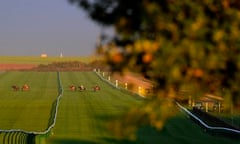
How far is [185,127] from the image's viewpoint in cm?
2786

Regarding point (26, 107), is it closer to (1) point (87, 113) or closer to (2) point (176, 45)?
(1) point (87, 113)

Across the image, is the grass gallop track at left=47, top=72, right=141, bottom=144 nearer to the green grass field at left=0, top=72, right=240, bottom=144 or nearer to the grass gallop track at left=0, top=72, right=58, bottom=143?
the green grass field at left=0, top=72, right=240, bottom=144

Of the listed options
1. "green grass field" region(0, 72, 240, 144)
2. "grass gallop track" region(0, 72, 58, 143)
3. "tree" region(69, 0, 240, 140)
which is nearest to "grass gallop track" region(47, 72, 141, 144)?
"green grass field" region(0, 72, 240, 144)

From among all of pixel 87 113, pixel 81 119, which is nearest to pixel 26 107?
pixel 87 113

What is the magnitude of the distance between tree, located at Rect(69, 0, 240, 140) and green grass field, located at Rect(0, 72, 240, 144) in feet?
30.4

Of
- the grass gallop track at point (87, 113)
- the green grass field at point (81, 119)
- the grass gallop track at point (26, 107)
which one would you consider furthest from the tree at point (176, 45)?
the grass gallop track at point (26, 107)

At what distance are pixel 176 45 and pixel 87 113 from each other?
29.5m

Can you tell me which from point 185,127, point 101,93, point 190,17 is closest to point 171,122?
point 185,127

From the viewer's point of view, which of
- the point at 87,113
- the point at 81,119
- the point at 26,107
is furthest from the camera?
the point at 26,107

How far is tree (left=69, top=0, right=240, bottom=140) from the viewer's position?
141 inches

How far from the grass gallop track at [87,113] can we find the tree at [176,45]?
29.4ft

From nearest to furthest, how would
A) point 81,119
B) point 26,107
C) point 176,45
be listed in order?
point 176,45 < point 81,119 < point 26,107

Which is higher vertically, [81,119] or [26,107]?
[26,107]

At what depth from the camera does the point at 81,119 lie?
30.6 m
